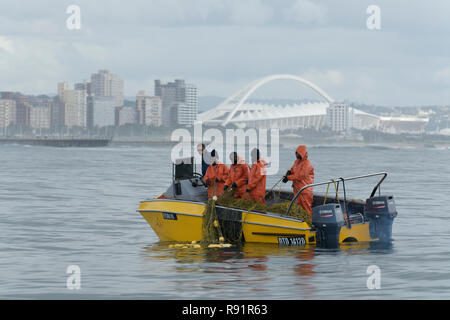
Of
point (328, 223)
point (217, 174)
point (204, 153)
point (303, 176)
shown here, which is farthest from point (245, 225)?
point (204, 153)

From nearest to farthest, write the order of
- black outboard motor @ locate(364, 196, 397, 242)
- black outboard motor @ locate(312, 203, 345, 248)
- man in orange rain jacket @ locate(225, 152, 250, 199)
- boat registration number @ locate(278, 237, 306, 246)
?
black outboard motor @ locate(312, 203, 345, 248) < boat registration number @ locate(278, 237, 306, 246) < black outboard motor @ locate(364, 196, 397, 242) < man in orange rain jacket @ locate(225, 152, 250, 199)

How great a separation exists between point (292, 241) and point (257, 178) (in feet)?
4.90

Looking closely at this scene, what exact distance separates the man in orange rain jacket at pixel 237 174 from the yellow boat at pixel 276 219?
0.62 meters

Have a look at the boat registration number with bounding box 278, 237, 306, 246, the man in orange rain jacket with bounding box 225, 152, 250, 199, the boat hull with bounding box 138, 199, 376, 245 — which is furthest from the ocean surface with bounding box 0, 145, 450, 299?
the man in orange rain jacket with bounding box 225, 152, 250, 199

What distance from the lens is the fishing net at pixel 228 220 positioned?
15820 mm

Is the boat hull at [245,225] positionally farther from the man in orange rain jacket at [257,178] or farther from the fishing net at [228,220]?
the man in orange rain jacket at [257,178]

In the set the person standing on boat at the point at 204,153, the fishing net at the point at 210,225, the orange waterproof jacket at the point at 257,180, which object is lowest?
the fishing net at the point at 210,225

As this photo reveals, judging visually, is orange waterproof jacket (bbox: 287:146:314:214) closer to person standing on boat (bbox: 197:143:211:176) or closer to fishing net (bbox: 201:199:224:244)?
fishing net (bbox: 201:199:224:244)

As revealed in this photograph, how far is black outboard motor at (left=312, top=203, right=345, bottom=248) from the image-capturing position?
14898 millimetres

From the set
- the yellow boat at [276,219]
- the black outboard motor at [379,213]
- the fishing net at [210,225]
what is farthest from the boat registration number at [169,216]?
the black outboard motor at [379,213]

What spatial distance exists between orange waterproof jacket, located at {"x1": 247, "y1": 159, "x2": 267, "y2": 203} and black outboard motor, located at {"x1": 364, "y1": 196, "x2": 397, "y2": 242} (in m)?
2.13
